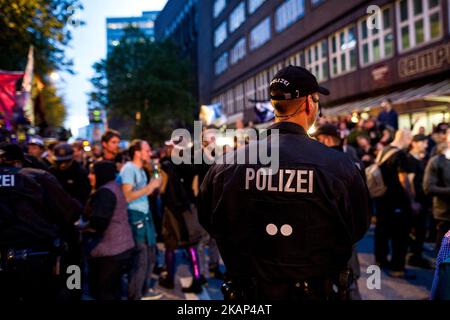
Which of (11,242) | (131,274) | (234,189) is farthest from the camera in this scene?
(131,274)

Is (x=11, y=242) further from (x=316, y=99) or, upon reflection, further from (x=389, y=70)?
(x=389, y=70)

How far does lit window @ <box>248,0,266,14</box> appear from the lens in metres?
40.0

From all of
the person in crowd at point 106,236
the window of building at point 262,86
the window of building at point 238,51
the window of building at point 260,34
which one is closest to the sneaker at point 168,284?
the person in crowd at point 106,236

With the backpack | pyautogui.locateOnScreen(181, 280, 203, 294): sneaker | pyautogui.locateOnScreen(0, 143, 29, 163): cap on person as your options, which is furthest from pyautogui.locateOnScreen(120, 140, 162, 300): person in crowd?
the backpack

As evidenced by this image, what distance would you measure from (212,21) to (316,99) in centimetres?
5387

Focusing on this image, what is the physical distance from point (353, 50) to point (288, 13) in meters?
8.91

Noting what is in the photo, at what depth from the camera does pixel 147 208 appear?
6227 mm

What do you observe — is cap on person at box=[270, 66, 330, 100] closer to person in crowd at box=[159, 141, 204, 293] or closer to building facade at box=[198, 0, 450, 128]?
person in crowd at box=[159, 141, 204, 293]

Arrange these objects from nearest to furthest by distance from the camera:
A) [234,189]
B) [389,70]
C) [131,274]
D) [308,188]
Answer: [308,188], [234,189], [131,274], [389,70]

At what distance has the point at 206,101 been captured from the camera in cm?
5819

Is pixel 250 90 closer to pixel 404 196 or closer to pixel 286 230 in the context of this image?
pixel 404 196

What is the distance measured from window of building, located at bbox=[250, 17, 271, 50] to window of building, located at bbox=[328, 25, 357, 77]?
33.3 feet

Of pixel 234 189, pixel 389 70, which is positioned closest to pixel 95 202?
pixel 234 189

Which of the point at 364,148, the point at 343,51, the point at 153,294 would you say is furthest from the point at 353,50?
the point at 153,294
